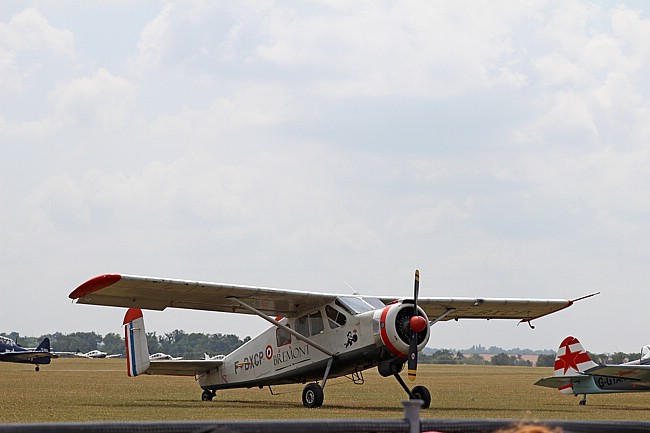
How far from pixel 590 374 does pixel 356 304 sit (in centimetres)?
710

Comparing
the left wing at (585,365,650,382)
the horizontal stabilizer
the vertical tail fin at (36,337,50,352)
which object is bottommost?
the horizontal stabilizer

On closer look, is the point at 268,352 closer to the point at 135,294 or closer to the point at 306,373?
the point at 306,373

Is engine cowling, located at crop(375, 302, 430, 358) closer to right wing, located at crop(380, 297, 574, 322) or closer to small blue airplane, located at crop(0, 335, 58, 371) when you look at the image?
right wing, located at crop(380, 297, 574, 322)

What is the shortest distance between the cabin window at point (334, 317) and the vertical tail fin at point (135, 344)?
235 inches

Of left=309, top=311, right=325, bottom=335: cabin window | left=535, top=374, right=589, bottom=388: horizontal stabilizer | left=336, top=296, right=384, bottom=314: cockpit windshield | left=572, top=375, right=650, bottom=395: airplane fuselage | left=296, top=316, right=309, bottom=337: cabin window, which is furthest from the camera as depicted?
left=535, top=374, right=589, bottom=388: horizontal stabilizer

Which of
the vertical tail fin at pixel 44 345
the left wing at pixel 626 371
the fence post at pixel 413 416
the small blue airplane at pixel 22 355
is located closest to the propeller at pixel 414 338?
the left wing at pixel 626 371

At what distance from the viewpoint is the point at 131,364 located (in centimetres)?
2455

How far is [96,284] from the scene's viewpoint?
17875 millimetres

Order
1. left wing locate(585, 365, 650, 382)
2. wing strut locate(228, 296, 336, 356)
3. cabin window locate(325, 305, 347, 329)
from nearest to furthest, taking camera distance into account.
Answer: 1. cabin window locate(325, 305, 347, 329)
2. wing strut locate(228, 296, 336, 356)
3. left wing locate(585, 365, 650, 382)

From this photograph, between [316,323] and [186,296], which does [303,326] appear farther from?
[186,296]

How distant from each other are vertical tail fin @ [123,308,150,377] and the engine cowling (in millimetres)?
7994

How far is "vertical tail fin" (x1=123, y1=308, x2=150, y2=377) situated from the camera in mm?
24281

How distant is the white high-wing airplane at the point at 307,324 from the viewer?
60.4ft

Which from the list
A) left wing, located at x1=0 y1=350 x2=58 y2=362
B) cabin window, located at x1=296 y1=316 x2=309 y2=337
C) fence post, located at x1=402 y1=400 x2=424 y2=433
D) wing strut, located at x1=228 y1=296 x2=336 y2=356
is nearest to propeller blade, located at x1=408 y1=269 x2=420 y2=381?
wing strut, located at x1=228 y1=296 x2=336 y2=356
